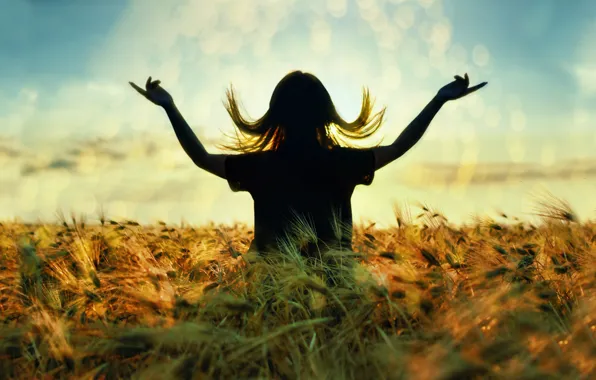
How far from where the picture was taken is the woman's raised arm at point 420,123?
388cm

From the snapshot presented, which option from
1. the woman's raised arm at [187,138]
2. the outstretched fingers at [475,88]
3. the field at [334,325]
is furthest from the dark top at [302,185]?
the outstretched fingers at [475,88]

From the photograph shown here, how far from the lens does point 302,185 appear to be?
3.69 metres

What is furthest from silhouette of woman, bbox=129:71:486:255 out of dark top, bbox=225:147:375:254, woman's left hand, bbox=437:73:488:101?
woman's left hand, bbox=437:73:488:101

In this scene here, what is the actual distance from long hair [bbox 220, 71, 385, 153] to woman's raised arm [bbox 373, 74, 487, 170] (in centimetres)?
29

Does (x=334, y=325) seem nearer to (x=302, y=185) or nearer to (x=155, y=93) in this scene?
(x=302, y=185)

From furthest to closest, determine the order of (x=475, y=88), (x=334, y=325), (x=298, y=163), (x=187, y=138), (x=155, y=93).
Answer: (x=475, y=88)
(x=155, y=93)
(x=187, y=138)
(x=298, y=163)
(x=334, y=325)

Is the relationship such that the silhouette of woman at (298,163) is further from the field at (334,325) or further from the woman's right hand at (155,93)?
the field at (334,325)

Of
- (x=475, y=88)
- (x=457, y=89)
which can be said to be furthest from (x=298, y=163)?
(x=475, y=88)

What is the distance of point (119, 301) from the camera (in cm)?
315

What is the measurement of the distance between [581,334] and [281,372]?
3.72 feet

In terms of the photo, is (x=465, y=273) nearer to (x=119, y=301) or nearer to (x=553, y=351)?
(x=553, y=351)

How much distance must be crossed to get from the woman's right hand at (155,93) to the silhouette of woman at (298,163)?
130mm

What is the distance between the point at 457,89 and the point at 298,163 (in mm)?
1396

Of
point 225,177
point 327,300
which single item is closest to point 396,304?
point 327,300
